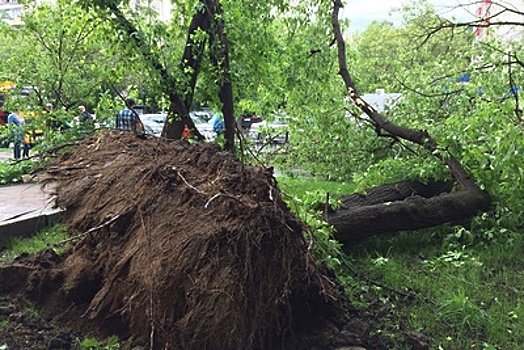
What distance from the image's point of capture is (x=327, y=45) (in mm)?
7852

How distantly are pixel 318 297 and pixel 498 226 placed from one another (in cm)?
334

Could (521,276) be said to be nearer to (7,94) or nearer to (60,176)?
(60,176)

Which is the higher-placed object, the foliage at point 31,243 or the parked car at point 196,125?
the parked car at point 196,125

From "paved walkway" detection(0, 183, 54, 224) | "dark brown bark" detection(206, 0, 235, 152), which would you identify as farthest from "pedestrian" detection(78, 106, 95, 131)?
"dark brown bark" detection(206, 0, 235, 152)

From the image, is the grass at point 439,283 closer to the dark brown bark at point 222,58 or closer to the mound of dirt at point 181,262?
the mound of dirt at point 181,262

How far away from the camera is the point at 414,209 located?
6.15m

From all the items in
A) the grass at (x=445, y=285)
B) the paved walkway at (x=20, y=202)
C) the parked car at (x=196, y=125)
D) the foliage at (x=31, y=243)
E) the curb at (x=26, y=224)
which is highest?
the parked car at (x=196, y=125)

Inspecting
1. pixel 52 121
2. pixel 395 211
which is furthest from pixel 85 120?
pixel 395 211

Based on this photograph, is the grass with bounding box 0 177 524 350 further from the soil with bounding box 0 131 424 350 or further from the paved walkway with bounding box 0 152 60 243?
the soil with bounding box 0 131 424 350

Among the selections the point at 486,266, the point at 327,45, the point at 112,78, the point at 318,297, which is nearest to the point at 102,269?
the point at 318,297

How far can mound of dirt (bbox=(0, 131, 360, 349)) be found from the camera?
10.8ft

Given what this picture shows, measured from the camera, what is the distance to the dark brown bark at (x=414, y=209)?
593 cm

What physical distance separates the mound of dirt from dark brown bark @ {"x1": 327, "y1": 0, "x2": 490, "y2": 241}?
1578 millimetres

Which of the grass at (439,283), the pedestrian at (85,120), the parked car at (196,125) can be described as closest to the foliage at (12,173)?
the pedestrian at (85,120)
